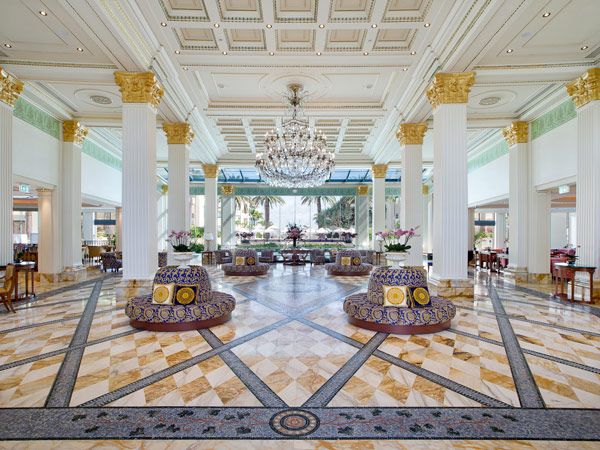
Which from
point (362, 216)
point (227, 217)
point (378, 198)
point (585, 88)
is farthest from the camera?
point (362, 216)

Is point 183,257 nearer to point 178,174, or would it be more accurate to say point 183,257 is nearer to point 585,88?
point 178,174

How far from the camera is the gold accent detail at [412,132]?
384 inches

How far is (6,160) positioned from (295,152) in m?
6.78

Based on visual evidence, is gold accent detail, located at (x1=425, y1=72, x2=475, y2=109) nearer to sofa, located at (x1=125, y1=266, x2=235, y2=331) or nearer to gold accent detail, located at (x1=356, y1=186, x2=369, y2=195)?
sofa, located at (x1=125, y1=266, x2=235, y2=331)

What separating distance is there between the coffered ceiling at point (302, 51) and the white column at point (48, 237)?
8.61 ft

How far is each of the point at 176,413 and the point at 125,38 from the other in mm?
6125

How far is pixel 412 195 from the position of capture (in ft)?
32.0

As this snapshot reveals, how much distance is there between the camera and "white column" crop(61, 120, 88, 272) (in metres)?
9.80

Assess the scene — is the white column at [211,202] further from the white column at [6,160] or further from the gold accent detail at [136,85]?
the gold accent detail at [136,85]

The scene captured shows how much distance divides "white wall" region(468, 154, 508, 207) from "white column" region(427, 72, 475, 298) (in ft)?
18.9

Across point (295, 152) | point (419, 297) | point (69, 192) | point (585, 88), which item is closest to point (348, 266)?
point (295, 152)

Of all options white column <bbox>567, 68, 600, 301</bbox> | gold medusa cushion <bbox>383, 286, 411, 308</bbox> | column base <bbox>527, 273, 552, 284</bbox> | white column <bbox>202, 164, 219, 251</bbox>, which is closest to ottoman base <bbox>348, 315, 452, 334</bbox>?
gold medusa cushion <bbox>383, 286, 411, 308</bbox>

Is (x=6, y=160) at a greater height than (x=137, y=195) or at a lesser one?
greater

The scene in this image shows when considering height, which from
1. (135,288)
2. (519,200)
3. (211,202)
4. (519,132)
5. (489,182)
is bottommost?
(135,288)
